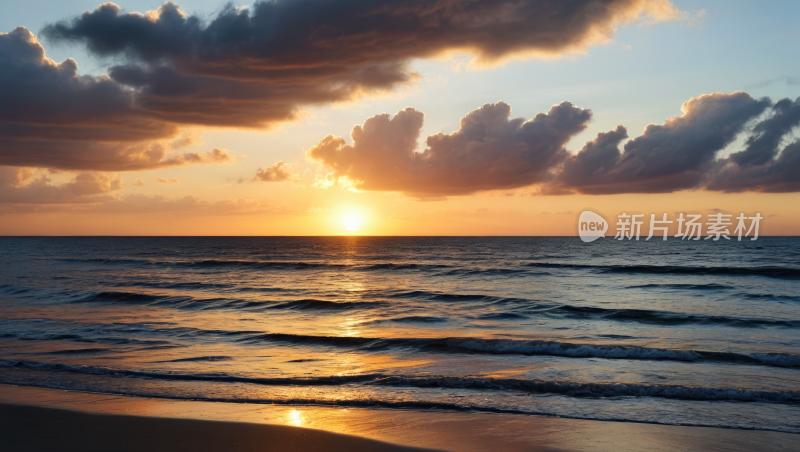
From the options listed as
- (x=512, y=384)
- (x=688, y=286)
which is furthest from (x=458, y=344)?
(x=688, y=286)

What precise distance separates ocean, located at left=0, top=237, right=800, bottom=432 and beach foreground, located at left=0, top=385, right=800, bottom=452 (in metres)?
0.68

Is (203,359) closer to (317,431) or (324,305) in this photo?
(317,431)

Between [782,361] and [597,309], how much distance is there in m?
10.00

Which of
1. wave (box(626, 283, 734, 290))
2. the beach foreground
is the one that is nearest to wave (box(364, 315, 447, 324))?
the beach foreground

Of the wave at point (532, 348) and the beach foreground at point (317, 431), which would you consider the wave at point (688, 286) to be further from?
the beach foreground at point (317, 431)

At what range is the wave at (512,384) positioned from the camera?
422 inches

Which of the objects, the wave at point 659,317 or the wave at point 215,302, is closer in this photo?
the wave at point 659,317

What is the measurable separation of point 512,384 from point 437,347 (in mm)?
4914

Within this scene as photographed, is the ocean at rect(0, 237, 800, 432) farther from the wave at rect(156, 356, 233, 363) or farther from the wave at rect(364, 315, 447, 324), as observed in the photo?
the wave at rect(364, 315, 447, 324)

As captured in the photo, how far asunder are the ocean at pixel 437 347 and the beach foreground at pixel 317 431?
2.24 feet

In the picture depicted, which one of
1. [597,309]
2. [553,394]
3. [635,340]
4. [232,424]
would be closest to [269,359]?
[232,424]

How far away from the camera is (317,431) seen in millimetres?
8336

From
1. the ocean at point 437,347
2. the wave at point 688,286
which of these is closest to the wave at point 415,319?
the ocean at point 437,347

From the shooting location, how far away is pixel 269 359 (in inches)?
560
